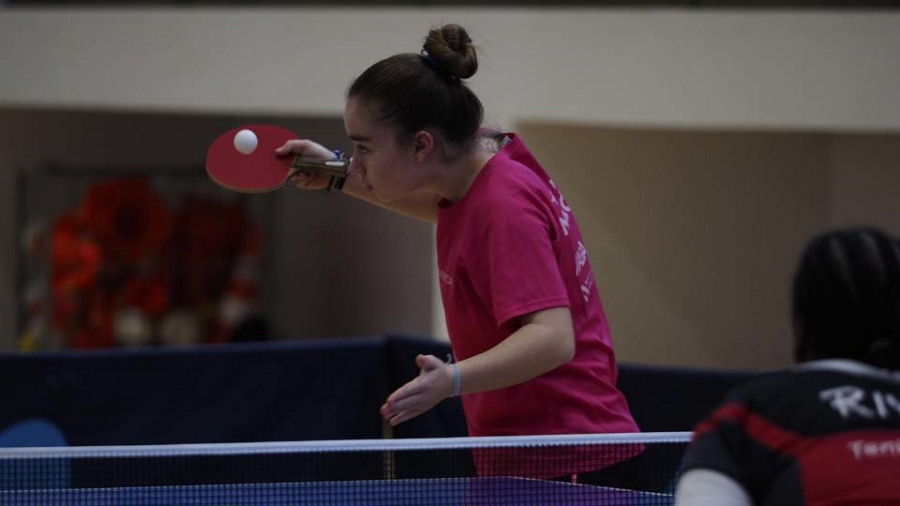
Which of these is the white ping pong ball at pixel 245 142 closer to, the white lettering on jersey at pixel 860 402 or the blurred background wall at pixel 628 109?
the white lettering on jersey at pixel 860 402

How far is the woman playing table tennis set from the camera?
2.00 meters

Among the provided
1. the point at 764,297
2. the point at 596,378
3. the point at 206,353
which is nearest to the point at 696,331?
the point at 764,297

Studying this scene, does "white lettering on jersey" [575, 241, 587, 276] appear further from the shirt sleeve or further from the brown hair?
the brown hair

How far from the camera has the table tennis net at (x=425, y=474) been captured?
194cm

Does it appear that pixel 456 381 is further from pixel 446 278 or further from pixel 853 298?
pixel 853 298

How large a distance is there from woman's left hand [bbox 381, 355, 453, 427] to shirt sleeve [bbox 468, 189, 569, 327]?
0.15 meters

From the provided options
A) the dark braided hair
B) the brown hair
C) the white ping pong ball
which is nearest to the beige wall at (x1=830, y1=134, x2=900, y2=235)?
the white ping pong ball

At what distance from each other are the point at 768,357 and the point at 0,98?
165 inches

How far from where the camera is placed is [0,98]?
21.4 ft

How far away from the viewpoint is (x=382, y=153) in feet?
6.90

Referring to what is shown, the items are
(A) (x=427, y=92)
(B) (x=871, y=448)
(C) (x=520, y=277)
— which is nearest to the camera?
(B) (x=871, y=448)

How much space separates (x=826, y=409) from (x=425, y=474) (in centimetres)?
79

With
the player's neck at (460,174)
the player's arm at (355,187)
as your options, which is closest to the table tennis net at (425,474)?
the player's neck at (460,174)

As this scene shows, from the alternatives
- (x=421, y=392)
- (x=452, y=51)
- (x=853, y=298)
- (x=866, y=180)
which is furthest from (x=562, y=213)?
(x=866, y=180)
